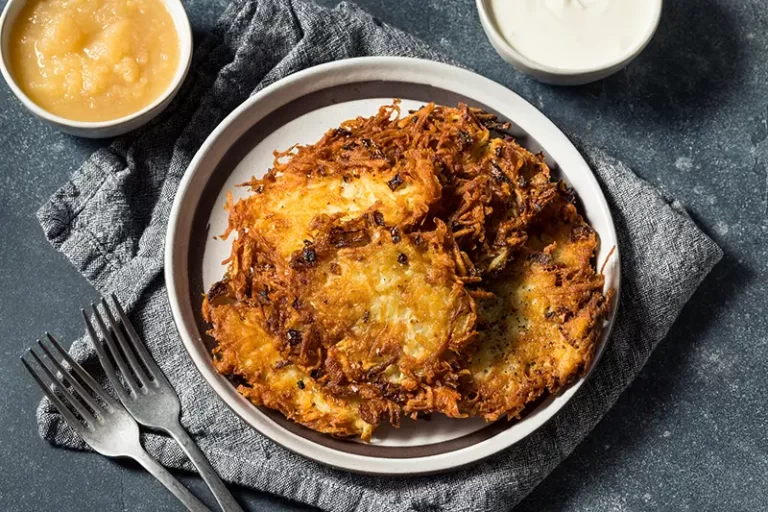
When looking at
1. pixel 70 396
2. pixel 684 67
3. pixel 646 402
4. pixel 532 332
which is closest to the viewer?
pixel 532 332

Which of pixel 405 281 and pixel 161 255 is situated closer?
pixel 405 281

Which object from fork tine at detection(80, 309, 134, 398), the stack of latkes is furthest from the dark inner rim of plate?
fork tine at detection(80, 309, 134, 398)

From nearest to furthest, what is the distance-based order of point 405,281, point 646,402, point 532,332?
Result: point 405,281, point 532,332, point 646,402

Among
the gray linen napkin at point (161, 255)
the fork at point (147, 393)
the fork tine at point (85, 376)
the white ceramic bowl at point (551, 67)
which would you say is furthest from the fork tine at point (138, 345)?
the white ceramic bowl at point (551, 67)

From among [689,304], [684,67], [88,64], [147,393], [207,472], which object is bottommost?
[689,304]

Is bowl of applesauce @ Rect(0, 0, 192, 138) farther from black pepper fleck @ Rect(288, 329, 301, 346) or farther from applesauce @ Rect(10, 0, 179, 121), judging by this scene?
black pepper fleck @ Rect(288, 329, 301, 346)

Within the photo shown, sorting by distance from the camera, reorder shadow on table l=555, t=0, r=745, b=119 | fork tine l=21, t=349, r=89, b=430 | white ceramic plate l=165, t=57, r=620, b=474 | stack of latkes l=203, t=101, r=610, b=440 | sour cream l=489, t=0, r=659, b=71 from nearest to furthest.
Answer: stack of latkes l=203, t=101, r=610, b=440 → white ceramic plate l=165, t=57, r=620, b=474 → fork tine l=21, t=349, r=89, b=430 → sour cream l=489, t=0, r=659, b=71 → shadow on table l=555, t=0, r=745, b=119

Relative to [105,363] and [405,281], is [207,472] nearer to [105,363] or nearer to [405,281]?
[105,363]

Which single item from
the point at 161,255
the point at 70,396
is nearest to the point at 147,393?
the point at 70,396
